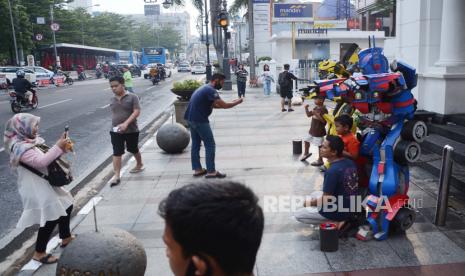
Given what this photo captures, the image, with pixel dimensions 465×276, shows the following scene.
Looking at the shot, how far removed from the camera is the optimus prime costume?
4992 mm

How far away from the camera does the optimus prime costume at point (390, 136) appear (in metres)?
4.99

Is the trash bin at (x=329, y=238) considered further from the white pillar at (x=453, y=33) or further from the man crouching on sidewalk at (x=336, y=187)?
the white pillar at (x=453, y=33)

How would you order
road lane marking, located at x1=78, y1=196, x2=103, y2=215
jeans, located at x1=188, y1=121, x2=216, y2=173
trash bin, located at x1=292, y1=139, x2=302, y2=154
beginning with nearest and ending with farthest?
road lane marking, located at x1=78, y1=196, x2=103, y2=215 < jeans, located at x1=188, y1=121, x2=216, y2=173 < trash bin, located at x1=292, y1=139, x2=302, y2=154

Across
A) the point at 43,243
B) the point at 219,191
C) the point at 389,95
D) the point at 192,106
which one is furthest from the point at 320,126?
the point at 219,191

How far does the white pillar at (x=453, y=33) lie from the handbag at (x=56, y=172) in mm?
7395

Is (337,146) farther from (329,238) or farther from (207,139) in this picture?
(207,139)

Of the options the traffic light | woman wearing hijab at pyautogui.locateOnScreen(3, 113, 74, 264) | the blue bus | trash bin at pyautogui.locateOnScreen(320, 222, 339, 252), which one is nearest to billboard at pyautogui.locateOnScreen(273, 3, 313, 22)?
the traffic light

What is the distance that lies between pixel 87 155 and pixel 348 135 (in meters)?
6.88

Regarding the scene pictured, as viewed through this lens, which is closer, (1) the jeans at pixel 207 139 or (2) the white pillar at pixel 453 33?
(1) the jeans at pixel 207 139

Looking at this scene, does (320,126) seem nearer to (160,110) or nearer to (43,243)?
(43,243)

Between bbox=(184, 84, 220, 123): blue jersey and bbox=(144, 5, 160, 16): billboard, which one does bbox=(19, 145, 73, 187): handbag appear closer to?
bbox=(184, 84, 220, 123): blue jersey

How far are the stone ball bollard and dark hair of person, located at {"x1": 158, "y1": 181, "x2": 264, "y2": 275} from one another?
94.6 inches

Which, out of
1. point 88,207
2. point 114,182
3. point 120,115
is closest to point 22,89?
point 120,115

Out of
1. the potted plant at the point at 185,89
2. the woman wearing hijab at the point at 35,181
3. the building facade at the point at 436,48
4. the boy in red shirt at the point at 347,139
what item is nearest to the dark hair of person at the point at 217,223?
the woman wearing hijab at the point at 35,181
